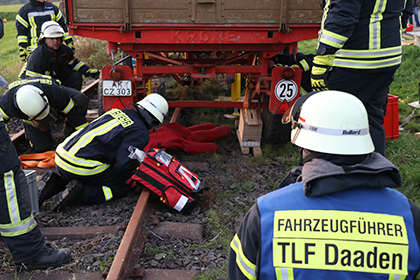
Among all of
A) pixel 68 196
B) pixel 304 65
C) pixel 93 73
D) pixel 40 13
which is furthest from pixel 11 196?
pixel 40 13

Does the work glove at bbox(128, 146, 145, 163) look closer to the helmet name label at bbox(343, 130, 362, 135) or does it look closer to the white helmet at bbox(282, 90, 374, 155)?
the white helmet at bbox(282, 90, 374, 155)

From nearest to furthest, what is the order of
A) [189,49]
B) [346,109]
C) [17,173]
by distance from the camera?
1. [346,109]
2. [17,173]
3. [189,49]

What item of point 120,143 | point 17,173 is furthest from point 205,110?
point 17,173

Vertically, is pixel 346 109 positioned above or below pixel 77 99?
above

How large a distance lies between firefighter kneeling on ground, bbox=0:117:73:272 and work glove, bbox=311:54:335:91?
2.59m

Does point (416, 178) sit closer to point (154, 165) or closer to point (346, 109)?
point (154, 165)

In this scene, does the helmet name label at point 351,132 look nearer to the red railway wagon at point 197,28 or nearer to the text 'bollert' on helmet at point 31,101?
the red railway wagon at point 197,28

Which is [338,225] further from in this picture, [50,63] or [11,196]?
[50,63]

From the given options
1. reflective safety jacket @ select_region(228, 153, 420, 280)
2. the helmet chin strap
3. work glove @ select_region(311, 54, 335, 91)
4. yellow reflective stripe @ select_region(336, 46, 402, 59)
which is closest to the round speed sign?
work glove @ select_region(311, 54, 335, 91)

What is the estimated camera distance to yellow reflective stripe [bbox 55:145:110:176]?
12.9 ft

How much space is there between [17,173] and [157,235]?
123cm

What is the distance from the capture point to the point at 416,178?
13.7 feet

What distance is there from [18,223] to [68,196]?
2.87ft

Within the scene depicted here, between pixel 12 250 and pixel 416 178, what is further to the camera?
pixel 416 178
